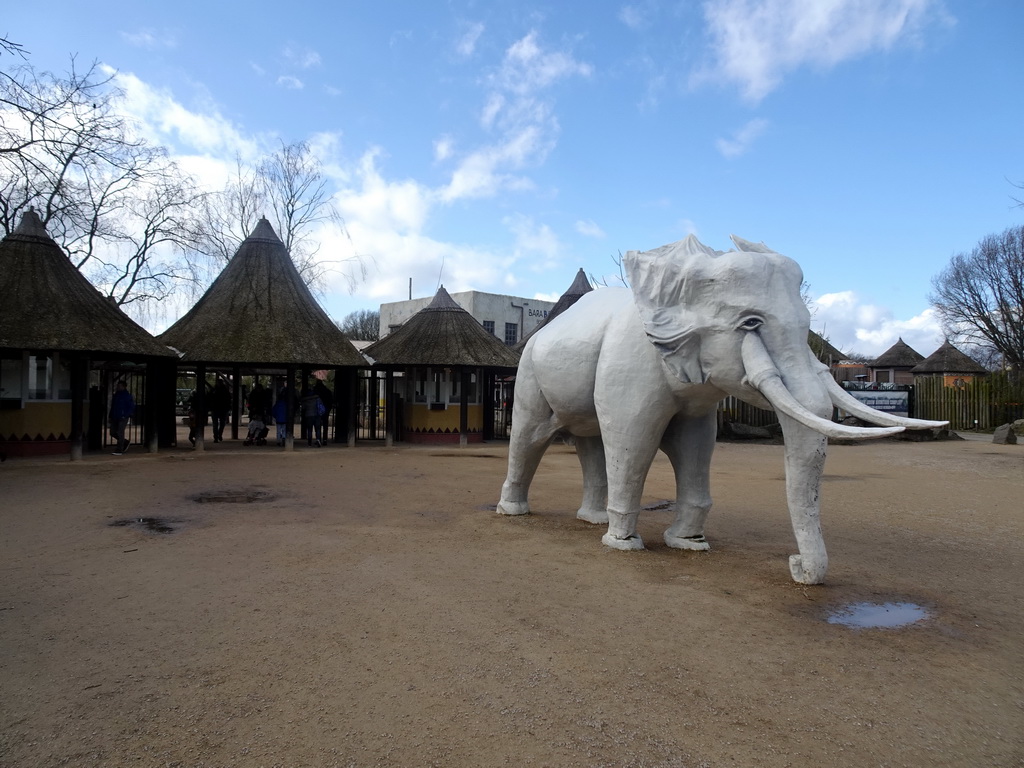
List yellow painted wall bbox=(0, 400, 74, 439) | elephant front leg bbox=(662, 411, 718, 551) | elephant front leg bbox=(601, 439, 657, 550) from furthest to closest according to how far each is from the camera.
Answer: yellow painted wall bbox=(0, 400, 74, 439)
elephant front leg bbox=(662, 411, 718, 551)
elephant front leg bbox=(601, 439, 657, 550)

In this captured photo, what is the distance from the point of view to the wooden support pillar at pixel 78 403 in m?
13.2

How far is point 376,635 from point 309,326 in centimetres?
1381

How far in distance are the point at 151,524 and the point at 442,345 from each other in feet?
36.6

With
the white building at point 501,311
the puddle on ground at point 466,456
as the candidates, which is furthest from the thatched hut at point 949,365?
the puddle on ground at point 466,456

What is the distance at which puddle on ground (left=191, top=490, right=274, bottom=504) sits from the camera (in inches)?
342

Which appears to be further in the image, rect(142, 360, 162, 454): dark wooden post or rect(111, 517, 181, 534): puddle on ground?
rect(142, 360, 162, 454): dark wooden post

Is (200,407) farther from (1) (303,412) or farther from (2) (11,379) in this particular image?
(2) (11,379)

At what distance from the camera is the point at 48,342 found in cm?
1235

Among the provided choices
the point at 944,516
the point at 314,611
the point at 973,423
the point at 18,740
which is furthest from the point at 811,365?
the point at 973,423

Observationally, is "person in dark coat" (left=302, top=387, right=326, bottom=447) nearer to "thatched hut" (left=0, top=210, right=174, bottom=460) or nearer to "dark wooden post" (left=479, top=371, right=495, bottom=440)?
"thatched hut" (left=0, top=210, right=174, bottom=460)

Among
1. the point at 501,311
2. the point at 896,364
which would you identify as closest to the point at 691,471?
the point at 501,311

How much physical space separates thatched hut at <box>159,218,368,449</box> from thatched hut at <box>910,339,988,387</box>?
32231 mm

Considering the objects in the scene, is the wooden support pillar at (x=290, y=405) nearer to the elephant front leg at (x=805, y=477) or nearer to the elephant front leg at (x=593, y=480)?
the elephant front leg at (x=593, y=480)

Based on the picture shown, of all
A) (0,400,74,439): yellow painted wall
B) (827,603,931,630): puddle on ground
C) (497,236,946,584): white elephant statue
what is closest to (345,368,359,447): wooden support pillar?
(0,400,74,439): yellow painted wall
